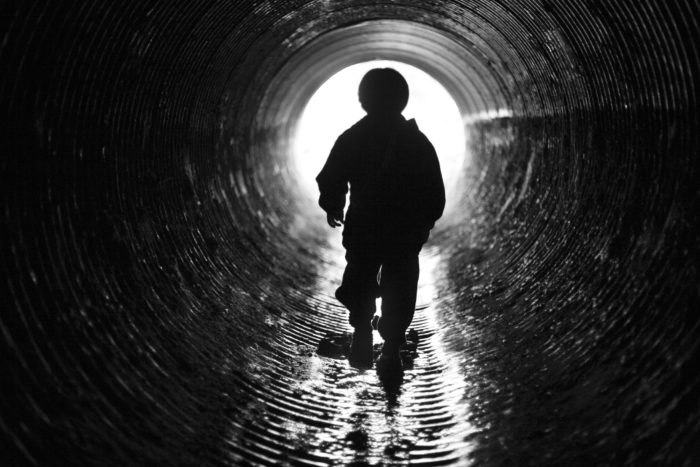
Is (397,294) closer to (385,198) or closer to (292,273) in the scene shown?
(385,198)

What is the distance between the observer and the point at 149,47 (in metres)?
4.08

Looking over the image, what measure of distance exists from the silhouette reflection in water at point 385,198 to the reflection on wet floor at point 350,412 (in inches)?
11.0

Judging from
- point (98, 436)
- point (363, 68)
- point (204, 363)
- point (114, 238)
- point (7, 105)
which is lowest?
point (98, 436)

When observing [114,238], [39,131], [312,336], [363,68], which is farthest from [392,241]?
[363,68]

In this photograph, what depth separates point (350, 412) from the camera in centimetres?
380

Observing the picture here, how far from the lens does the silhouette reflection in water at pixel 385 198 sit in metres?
4.10

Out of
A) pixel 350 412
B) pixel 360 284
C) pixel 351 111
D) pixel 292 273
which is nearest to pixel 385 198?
pixel 360 284

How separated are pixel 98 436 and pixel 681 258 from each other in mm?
2695

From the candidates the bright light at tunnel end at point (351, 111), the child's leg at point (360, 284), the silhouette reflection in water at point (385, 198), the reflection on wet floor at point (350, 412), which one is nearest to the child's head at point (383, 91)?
the silhouette reflection in water at point (385, 198)

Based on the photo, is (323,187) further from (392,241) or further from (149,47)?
(149,47)

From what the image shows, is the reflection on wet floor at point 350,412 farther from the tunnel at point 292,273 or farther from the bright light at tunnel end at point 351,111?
the bright light at tunnel end at point 351,111

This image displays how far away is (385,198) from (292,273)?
2664mm

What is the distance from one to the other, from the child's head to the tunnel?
1.24 m

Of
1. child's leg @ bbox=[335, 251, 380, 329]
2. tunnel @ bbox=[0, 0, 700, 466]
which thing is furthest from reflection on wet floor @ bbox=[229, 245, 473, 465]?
child's leg @ bbox=[335, 251, 380, 329]
